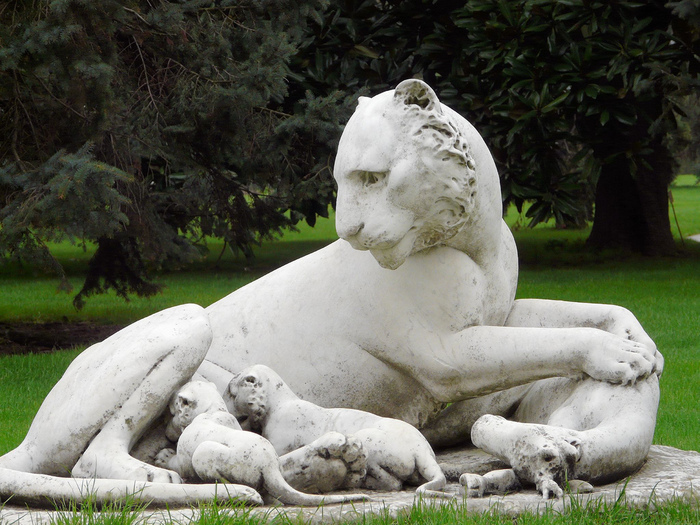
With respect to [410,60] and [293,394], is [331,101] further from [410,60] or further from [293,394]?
[293,394]

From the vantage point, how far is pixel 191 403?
3309 millimetres

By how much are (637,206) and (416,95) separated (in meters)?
11.6

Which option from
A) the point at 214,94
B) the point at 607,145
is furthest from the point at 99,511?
the point at 607,145

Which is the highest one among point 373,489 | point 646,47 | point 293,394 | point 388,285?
point 646,47

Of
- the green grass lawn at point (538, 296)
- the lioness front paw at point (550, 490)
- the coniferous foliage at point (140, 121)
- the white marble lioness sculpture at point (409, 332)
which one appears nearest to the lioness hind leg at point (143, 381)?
the white marble lioness sculpture at point (409, 332)

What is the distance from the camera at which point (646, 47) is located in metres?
10.5

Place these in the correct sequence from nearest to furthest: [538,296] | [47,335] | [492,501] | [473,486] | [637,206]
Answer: [492,501]
[473,486]
[47,335]
[538,296]
[637,206]

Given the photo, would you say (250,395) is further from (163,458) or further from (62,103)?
(62,103)

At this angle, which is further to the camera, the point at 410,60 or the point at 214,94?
the point at 410,60

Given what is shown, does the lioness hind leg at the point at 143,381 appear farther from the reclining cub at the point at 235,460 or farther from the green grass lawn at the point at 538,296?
the green grass lawn at the point at 538,296

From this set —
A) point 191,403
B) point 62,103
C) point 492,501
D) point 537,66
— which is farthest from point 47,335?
point 492,501

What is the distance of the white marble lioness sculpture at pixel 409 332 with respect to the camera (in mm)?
3197

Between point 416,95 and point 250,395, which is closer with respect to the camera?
point 416,95

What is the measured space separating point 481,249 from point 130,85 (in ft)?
21.4
